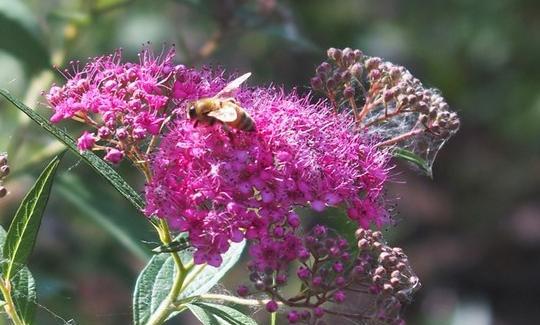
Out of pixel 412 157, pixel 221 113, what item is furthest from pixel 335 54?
pixel 221 113

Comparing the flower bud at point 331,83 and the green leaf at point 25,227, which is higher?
the flower bud at point 331,83

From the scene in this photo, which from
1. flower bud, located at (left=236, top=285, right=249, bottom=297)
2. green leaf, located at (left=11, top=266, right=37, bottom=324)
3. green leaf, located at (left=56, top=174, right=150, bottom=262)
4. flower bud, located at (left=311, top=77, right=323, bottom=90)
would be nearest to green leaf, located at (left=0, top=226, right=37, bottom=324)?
green leaf, located at (left=11, top=266, right=37, bottom=324)

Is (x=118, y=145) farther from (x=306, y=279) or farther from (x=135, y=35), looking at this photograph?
(x=135, y=35)

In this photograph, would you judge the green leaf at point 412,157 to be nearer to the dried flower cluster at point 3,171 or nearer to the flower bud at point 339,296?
the flower bud at point 339,296

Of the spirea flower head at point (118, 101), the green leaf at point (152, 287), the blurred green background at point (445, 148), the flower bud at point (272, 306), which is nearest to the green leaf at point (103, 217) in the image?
the blurred green background at point (445, 148)

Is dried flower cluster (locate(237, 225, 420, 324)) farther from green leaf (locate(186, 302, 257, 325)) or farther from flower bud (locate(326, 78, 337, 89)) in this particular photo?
flower bud (locate(326, 78, 337, 89))
